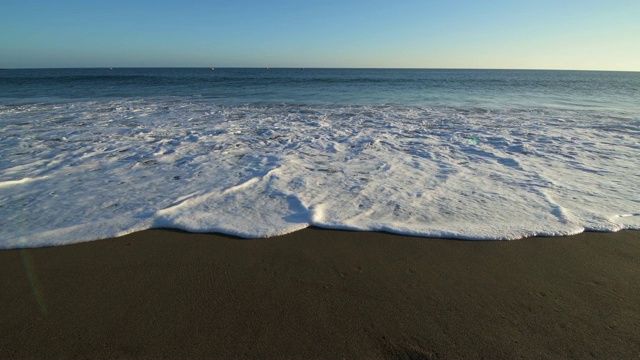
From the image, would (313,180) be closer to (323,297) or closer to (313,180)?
(313,180)

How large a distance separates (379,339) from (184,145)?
237 inches

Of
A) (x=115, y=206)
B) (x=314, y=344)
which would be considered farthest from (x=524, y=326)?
(x=115, y=206)

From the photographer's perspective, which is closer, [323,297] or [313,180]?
[323,297]

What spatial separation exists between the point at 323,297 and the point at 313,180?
2586mm

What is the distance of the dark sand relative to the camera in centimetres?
210

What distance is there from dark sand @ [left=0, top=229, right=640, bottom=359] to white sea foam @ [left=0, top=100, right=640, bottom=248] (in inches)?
12.2

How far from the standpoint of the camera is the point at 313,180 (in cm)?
497

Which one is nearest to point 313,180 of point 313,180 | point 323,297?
point 313,180

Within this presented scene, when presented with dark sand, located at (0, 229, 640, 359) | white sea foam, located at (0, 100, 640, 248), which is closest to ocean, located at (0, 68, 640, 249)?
white sea foam, located at (0, 100, 640, 248)

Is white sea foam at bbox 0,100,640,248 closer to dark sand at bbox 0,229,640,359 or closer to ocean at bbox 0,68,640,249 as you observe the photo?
ocean at bbox 0,68,640,249

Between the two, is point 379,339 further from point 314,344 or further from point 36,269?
point 36,269

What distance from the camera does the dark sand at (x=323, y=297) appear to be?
2.10 meters

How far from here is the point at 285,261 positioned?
9.84 ft

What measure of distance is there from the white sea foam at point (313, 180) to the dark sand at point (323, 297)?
12.2 inches
